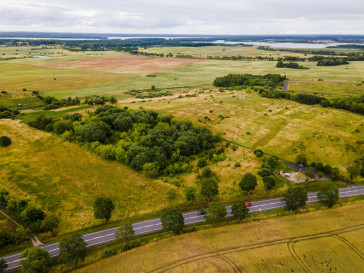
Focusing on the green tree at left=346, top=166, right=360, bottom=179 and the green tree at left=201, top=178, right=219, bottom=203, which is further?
the green tree at left=346, top=166, right=360, bottom=179

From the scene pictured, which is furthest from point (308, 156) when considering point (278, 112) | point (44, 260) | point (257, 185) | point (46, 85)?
point (46, 85)

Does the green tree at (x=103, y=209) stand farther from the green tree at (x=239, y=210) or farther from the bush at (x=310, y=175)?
the bush at (x=310, y=175)

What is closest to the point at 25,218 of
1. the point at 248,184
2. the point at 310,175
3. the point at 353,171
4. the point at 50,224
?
the point at 50,224

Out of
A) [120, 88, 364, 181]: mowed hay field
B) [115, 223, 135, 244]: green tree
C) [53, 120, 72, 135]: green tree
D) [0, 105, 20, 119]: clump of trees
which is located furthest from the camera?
[0, 105, 20, 119]: clump of trees

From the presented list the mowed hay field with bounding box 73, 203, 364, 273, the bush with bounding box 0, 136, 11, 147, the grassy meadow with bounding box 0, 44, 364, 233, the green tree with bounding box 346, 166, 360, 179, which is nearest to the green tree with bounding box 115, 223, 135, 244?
the mowed hay field with bounding box 73, 203, 364, 273

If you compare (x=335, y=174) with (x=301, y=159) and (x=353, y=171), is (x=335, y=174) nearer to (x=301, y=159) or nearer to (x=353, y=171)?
(x=353, y=171)

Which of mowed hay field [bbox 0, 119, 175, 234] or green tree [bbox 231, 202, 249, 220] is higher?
green tree [bbox 231, 202, 249, 220]

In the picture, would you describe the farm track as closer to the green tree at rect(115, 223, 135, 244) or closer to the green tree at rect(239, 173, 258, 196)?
the green tree at rect(115, 223, 135, 244)
